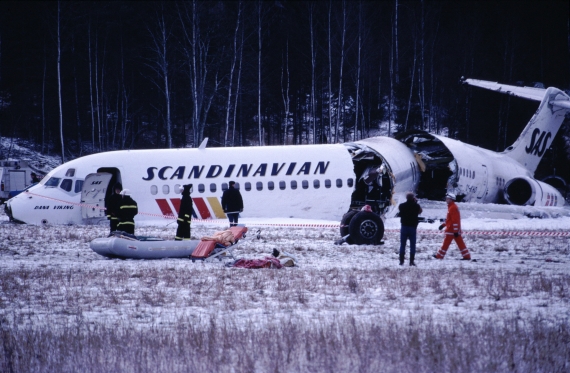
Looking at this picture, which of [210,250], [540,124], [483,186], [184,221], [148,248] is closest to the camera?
[210,250]

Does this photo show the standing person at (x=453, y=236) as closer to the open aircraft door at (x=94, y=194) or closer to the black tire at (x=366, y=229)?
the black tire at (x=366, y=229)

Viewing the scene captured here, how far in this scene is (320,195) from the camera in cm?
2519

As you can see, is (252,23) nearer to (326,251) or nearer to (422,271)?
(326,251)

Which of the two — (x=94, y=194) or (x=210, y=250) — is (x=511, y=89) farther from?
(x=210, y=250)

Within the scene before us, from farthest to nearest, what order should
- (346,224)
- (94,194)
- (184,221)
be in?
(94,194)
(346,224)
(184,221)

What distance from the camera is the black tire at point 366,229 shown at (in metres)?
18.4

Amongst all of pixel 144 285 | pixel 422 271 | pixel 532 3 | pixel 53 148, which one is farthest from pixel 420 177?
pixel 53 148

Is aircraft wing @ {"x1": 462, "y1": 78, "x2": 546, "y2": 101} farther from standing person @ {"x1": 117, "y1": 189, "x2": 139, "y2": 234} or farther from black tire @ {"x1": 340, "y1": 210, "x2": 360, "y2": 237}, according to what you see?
standing person @ {"x1": 117, "y1": 189, "x2": 139, "y2": 234}

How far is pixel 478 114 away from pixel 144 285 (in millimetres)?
38844

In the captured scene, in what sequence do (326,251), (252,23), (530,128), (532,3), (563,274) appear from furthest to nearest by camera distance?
1. (532,3)
2. (252,23)
3. (530,128)
4. (326,251)
5. (563,274)

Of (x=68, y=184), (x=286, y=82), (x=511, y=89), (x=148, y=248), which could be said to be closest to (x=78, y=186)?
(x=68, y=184)

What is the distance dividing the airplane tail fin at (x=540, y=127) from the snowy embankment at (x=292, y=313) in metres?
16.9

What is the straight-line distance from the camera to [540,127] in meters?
32.3

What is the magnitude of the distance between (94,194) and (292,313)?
17.5 metres
